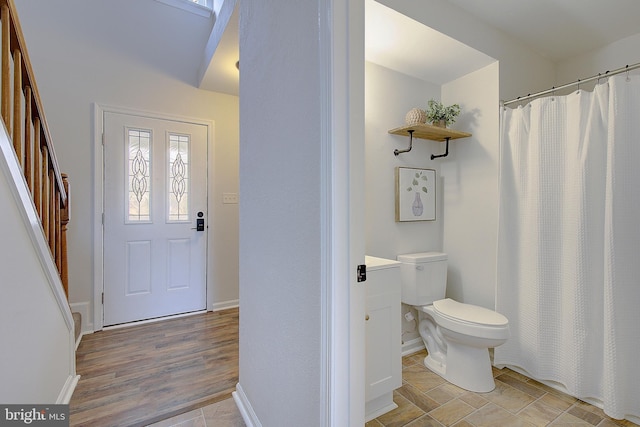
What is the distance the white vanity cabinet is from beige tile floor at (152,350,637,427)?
0.37 ft

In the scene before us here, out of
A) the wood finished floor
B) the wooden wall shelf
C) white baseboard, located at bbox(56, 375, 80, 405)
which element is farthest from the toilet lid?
white baseboard, located at bbox(56, 375, 80, 405)

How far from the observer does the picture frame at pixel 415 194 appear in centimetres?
231

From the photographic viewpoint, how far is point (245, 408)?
156cm

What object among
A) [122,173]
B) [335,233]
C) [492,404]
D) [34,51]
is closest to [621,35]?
[492,404]

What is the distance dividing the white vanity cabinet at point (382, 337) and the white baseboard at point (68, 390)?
1.62 metres

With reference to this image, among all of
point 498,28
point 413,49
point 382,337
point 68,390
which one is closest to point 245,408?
point 382,337

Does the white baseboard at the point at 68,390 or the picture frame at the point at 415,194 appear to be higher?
the picture frame at the point at 415,194

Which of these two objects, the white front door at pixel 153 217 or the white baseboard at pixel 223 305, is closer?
the white front door at pixel 153 217

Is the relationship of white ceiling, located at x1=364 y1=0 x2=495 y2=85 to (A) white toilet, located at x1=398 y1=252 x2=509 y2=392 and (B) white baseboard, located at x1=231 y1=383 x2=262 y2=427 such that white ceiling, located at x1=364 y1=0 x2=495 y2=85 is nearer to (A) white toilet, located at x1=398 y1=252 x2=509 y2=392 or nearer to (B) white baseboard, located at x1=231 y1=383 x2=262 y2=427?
(A) white toilet, located at x1=398 y1=252 x2=509 y2=392

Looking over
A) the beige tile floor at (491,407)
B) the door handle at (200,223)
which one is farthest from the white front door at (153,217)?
the beige tile floor at (491,407)

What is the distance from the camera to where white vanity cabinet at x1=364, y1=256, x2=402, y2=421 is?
1.59 metres

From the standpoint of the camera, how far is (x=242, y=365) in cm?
165

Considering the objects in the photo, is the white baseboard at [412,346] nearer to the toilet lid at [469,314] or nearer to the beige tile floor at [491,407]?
the beige tile floor at [491,407]

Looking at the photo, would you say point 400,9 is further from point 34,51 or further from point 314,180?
point 34,51
